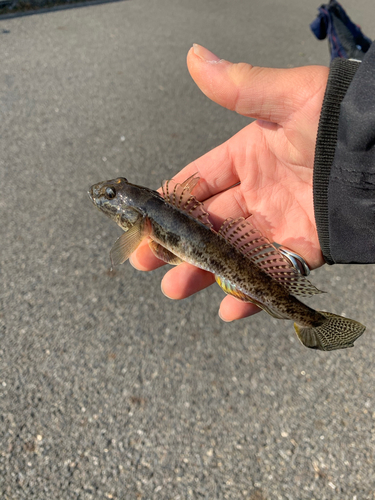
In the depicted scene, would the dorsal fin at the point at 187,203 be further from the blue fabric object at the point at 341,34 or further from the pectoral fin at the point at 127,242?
the blue fabric object at the point at 341,34

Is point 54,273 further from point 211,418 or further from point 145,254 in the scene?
point 211,418

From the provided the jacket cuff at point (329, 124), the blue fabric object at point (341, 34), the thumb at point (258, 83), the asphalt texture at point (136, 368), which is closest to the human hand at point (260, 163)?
the thumb at point (258, 83)

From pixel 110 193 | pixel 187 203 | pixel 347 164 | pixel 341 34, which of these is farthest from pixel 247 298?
pixel 341 34

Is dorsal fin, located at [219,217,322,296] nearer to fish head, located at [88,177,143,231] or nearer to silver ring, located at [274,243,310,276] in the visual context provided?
silver ring, located at [274,243,310,276]

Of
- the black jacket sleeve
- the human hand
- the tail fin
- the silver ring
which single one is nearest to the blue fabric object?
the human hand

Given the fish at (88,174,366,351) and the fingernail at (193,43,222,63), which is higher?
the fingernail at (193,43,222,63)

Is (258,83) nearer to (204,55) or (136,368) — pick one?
(204,55)
